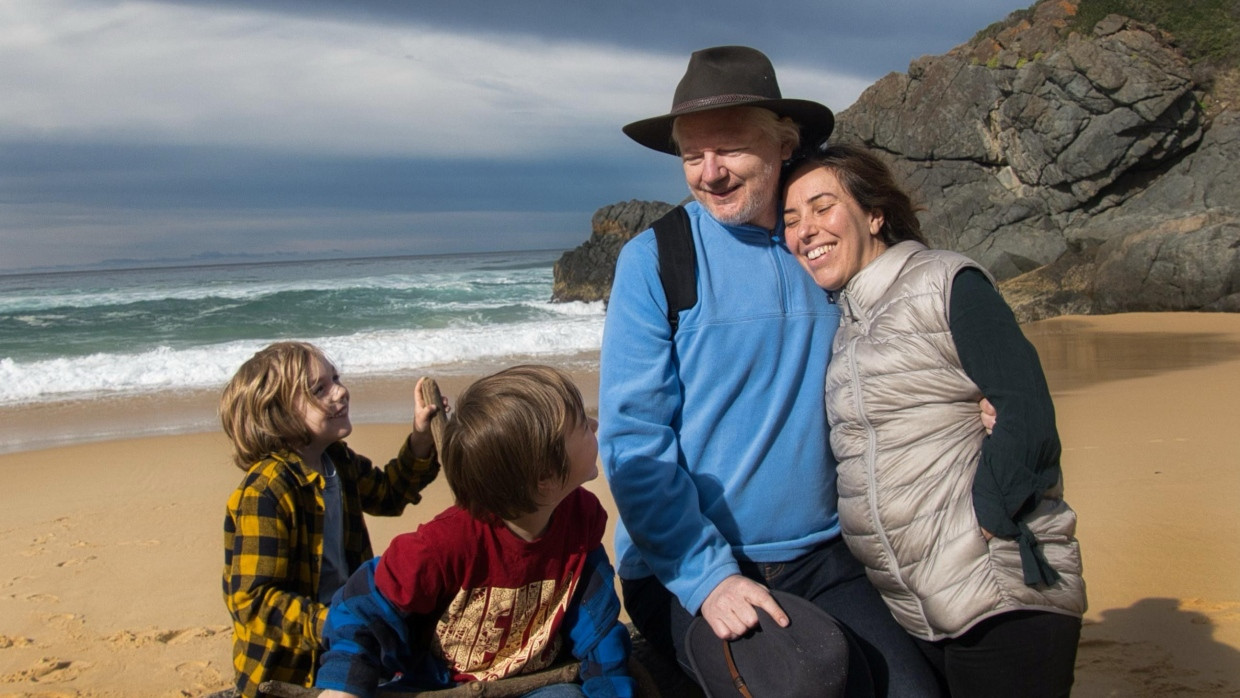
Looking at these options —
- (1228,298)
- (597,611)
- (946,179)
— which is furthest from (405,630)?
(946,179)

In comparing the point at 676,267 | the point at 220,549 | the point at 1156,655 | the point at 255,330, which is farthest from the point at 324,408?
the point at 255,330

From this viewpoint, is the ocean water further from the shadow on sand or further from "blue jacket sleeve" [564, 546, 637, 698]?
"blue jacket sleeve" [564, 546, 637, 698]

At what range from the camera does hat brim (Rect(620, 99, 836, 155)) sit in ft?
8.49

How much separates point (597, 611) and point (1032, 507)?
1.07 m

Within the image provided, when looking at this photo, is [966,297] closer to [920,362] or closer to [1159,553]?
[920,362]

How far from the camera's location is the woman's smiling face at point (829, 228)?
8.45ft

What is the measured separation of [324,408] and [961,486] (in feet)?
5.60

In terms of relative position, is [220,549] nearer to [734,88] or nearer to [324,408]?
[324,408]

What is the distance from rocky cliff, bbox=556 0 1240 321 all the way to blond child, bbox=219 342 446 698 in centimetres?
1661

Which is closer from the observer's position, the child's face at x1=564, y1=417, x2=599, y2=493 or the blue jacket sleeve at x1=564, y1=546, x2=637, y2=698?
the child's face at x1=564, y1=417, x2=599, y2=493

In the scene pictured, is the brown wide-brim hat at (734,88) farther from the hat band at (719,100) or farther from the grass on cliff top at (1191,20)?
the grass on cliff top at (1191,20)

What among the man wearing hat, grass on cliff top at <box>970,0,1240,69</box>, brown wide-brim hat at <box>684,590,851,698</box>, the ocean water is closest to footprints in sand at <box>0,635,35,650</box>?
the man wearing hat

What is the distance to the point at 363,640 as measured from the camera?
6.86 ft

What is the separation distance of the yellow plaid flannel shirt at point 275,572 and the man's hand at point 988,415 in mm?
1686
